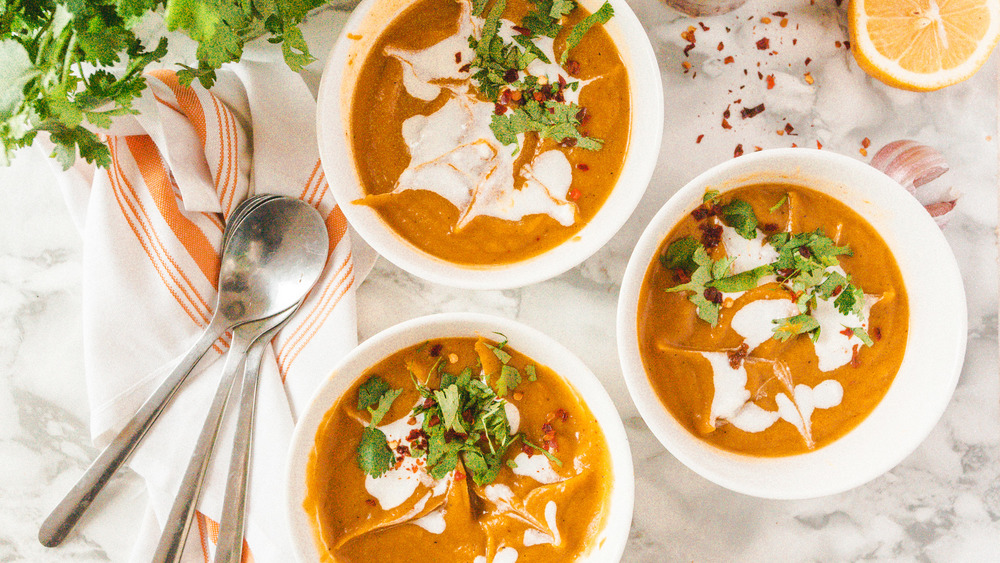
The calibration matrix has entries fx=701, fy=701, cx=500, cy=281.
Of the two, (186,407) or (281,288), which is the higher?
(281,288)

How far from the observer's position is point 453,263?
84.5 inches

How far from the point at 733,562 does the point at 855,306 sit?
0.95 metres

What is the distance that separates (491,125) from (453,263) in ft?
1.42

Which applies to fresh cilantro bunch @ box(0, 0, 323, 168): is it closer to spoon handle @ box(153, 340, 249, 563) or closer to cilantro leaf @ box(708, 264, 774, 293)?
spoon handle @ box(153, 340, 249, 563)

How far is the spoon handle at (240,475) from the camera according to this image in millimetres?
2154

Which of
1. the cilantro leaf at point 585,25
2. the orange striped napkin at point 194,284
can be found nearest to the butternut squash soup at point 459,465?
the orange striped napkin at point 194,284

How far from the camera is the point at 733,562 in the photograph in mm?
2316

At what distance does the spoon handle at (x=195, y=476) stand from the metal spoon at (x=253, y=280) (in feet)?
0.34

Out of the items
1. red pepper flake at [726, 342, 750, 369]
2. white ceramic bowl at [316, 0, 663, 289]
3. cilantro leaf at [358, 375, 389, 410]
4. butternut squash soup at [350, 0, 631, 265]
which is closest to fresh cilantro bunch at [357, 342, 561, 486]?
cilantro leaf at [358, 375, 389, 410]

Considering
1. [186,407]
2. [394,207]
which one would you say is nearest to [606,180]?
[394,207]

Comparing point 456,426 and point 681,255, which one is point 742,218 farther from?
point 456,426

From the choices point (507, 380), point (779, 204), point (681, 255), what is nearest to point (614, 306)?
point (681, 255)

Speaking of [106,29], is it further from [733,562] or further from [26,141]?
A: [733,562]

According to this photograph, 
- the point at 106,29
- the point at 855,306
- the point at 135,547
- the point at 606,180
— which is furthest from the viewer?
the point at 135,547
